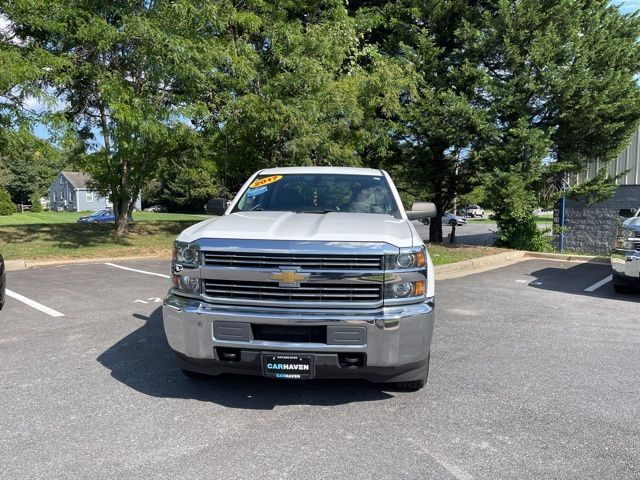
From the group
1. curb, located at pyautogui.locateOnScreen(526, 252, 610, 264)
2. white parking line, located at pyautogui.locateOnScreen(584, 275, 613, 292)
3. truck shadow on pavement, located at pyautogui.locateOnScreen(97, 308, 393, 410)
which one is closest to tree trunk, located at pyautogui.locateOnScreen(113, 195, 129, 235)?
truck shadow on pavement, located at pyautogui.locateOnScreen(97, 308, 393, 410)

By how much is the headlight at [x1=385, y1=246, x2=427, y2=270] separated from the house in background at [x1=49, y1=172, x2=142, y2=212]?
7055 cm

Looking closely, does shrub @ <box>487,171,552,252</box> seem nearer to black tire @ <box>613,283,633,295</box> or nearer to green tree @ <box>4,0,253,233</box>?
black tire @ <box>613,283,633,295</box>

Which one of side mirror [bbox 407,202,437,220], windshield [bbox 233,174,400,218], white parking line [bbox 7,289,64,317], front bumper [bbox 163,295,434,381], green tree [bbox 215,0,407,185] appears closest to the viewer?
front bumper [bbox 163,295,434,381]

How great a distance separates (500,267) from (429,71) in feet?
19.9

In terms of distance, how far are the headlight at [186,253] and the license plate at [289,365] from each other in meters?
0.88

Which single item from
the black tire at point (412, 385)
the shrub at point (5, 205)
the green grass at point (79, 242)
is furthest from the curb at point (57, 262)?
the shrub at point (5, 205)

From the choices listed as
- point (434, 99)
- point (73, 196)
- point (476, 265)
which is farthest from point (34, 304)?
point (73, 196)

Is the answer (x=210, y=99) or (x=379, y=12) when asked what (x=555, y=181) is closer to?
(x=379, y=12)

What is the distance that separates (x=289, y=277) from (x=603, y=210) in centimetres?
1643

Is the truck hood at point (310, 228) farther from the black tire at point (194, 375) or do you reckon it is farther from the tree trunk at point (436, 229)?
the tree trunk at point (436, 229)

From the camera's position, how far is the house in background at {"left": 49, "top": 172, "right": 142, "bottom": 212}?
7261 cm

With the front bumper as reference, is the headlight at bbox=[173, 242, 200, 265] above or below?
above

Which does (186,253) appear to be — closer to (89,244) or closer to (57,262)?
(57,262)

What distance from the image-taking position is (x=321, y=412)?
147 inches
